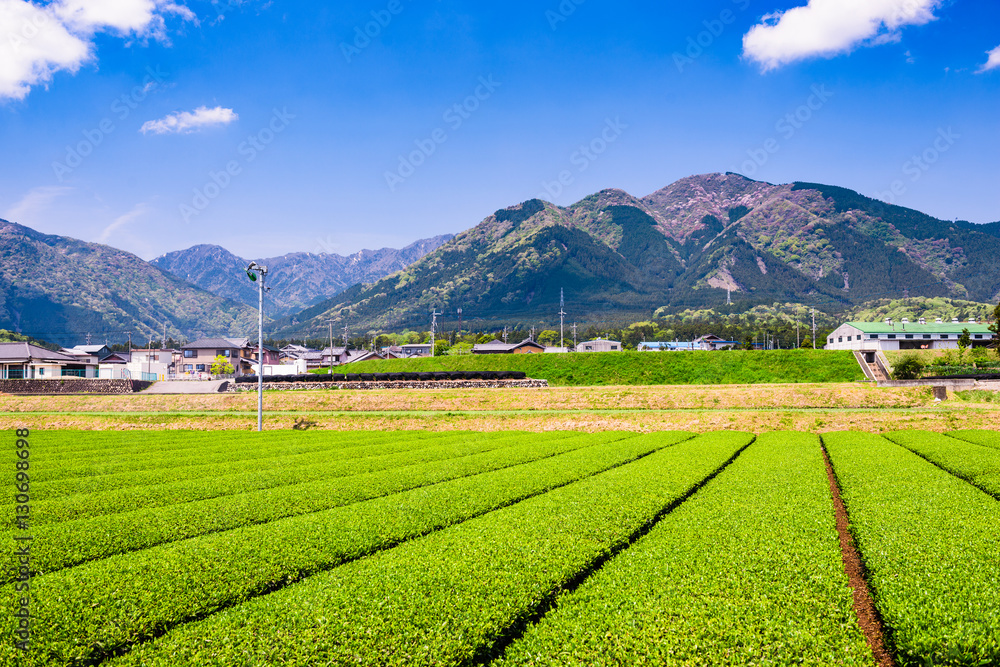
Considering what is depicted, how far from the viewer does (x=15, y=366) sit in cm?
7881

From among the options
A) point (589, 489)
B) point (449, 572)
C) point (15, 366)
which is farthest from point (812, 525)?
point (15, 366)

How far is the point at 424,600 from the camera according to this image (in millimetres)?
7414

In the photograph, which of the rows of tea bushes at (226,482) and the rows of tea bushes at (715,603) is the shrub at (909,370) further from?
the rows of tea bushes at (715,603)

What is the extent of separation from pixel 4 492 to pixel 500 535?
1418 centimetres

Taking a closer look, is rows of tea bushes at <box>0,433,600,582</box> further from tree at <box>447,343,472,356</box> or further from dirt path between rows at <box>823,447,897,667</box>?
tree at <box>447,343,472,356</box>

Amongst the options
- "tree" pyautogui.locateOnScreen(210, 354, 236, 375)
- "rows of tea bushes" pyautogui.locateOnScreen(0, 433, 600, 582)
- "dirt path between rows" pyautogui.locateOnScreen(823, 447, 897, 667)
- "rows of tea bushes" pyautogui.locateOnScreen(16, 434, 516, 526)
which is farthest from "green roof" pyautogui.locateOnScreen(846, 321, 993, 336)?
"tree" pyautogui.locateOnScreen(210, 354, 236, 375)

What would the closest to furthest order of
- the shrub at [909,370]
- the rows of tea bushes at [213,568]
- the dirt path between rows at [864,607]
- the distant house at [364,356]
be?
the rows of tea bushes at [213,568] < the dirt path between rows at [864,607] < the shrub at [909,370] < the distant house at [364,356]

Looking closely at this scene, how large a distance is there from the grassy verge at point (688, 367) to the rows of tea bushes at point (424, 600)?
6231 centimetres

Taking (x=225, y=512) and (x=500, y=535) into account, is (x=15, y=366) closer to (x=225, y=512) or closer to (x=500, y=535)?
(x=225, y=512)

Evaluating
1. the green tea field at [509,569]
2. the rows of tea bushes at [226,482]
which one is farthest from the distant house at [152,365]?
the green tea field at [509,569]

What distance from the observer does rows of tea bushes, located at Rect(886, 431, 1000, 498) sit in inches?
615

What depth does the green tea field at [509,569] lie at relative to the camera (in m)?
6.49

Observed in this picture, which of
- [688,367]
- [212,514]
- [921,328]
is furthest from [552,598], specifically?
[921,328]

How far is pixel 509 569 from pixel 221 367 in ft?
360
